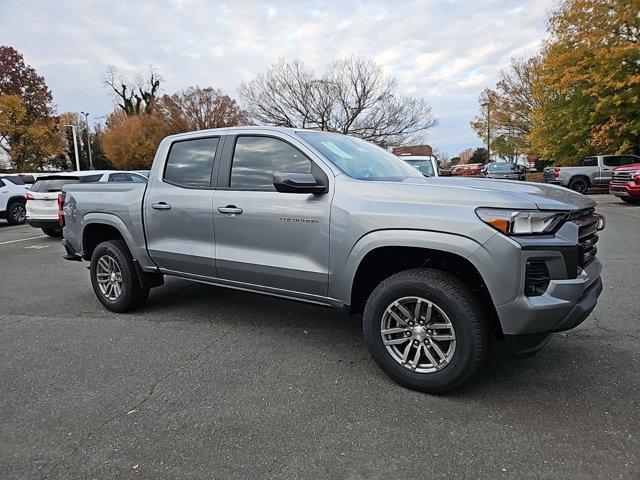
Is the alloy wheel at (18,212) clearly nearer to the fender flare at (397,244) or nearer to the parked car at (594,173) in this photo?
the fender flare at (397,244)

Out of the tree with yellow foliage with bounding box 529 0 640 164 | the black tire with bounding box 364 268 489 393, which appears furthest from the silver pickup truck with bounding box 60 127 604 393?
the tree with yellow foliage with bounding box 529 0 640 164

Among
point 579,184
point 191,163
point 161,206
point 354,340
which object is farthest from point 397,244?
point 579,184

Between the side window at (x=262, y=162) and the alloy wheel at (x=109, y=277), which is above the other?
the side window at (x=262, y=162)

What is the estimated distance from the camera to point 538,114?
909 inches

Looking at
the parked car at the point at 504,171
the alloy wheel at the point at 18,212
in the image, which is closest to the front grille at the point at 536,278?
the alloy wheel at the point at 18,212

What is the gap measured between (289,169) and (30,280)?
520 cm

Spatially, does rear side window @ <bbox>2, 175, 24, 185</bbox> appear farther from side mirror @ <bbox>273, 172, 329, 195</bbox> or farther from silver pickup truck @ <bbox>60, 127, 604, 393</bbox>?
side mirror @ <bbox>273, 172, 329, 195</bbox>

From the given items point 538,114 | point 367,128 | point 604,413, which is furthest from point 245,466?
point 367,128

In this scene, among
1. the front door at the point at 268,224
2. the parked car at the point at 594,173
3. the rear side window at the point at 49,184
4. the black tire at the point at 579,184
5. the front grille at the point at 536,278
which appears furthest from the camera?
the black tire at the point at 579,184

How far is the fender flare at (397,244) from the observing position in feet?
8.81

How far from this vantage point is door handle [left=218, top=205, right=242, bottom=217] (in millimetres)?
3660

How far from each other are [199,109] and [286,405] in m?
43.3

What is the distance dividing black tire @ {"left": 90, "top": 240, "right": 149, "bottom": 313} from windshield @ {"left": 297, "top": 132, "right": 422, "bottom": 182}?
2.38 meters

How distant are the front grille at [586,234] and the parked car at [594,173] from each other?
18006 millimetres
